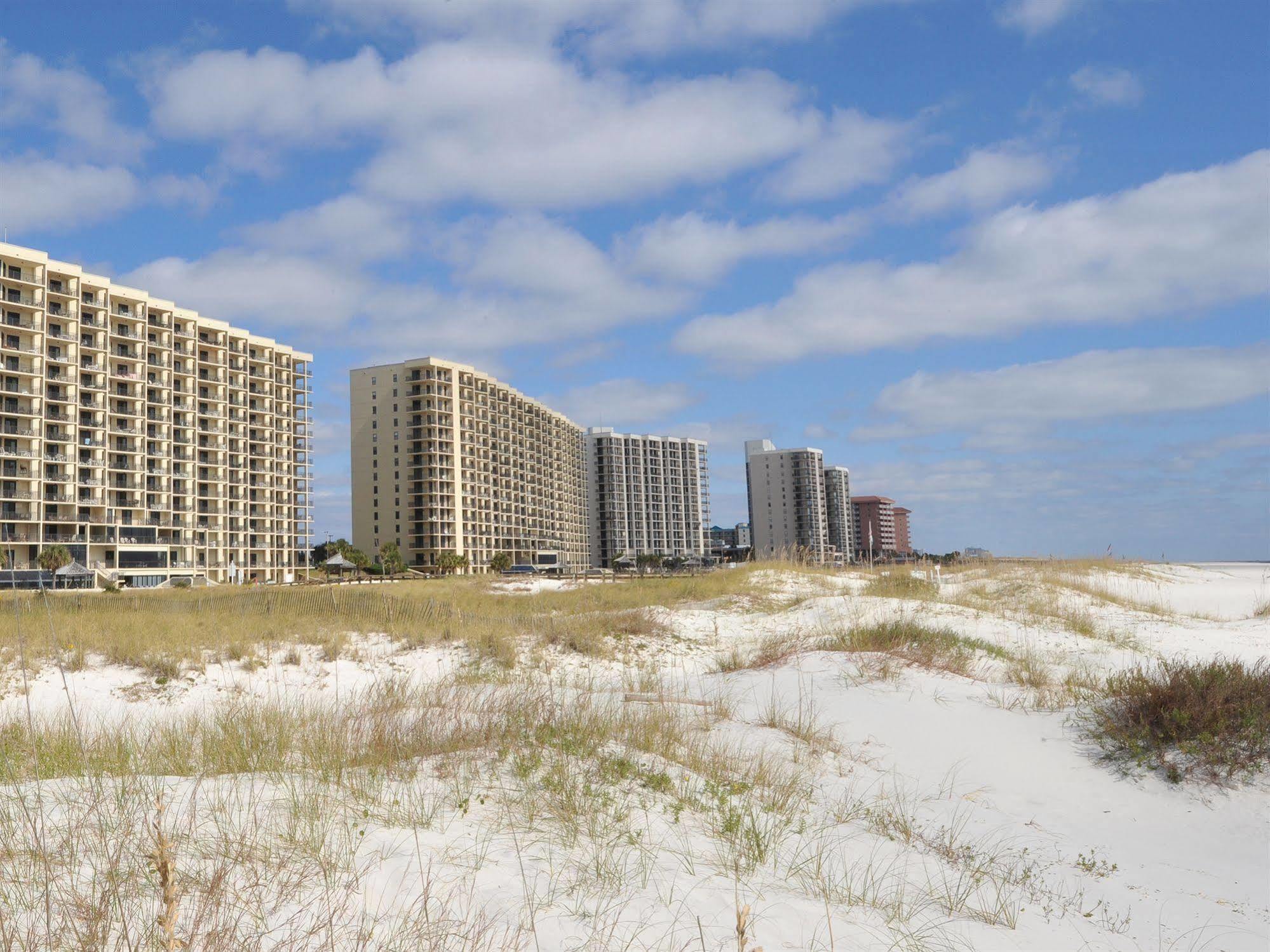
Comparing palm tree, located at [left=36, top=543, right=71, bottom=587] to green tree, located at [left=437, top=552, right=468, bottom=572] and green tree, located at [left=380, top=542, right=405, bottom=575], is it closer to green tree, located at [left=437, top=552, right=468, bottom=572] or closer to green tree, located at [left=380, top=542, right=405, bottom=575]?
green tree, located at [left=380, top=542, right=405, bottom=575]

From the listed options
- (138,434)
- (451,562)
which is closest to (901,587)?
(451,562)

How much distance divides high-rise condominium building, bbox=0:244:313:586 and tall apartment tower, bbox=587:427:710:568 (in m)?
79.8

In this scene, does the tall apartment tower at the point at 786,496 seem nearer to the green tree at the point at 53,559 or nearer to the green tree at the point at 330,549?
the green tree at the point at 330,549

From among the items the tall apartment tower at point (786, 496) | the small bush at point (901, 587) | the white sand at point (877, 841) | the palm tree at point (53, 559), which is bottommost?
the white sand at point (877, 841)

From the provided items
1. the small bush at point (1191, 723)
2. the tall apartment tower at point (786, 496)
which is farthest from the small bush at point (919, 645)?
the tall apartment tower at point (786, 496)

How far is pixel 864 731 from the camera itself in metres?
9.71

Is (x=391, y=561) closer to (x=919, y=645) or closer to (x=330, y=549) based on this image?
(x=330, y=549)

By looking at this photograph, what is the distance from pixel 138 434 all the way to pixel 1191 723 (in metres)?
95.9

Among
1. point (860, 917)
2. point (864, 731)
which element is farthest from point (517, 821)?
point (864, 731)

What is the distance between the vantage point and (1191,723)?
27.2 feet

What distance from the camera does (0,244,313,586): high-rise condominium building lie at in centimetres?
7644

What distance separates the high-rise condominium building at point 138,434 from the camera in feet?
251

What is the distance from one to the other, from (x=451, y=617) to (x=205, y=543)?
84417mm

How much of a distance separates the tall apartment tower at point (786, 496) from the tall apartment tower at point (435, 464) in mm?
68909
